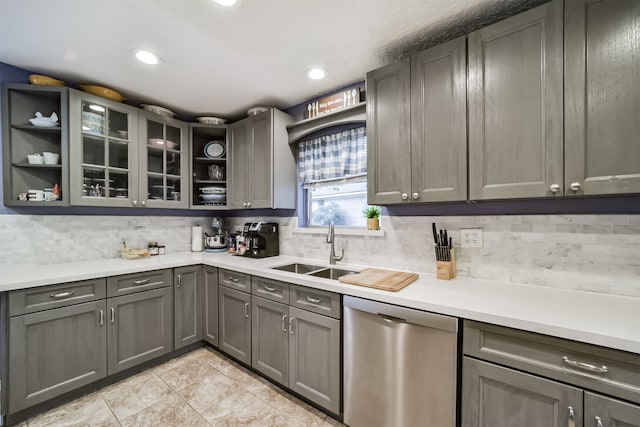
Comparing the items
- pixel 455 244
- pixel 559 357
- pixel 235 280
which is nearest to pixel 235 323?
pixel 235 280

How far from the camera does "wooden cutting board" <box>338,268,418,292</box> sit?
4.88 feet

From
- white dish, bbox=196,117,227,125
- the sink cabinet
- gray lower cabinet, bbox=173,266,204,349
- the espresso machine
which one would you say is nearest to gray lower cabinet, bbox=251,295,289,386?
gray lower cabinet, bbox=173,266,204,349

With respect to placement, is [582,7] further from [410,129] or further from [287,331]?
[287,331]

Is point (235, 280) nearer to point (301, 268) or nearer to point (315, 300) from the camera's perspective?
point (301, 268)

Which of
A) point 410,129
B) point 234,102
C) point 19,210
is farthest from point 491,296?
point 19,210

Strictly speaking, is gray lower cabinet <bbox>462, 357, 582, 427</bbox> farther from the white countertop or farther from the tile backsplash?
the tile backsplash

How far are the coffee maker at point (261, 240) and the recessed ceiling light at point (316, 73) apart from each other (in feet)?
4.79

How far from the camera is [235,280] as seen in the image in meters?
2.22

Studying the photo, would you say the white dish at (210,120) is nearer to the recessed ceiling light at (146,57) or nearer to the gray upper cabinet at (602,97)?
the recessed ceiling light at (146,57)

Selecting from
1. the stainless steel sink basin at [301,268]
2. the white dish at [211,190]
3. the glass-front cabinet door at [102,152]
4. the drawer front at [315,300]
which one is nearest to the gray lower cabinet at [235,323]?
the stainless steel sink basin at [301,268]

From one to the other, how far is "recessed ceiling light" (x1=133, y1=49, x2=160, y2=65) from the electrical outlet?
250cm

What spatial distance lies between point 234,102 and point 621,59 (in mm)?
2690

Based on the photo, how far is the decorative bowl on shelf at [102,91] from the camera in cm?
218

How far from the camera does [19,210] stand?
2031 millimetres
